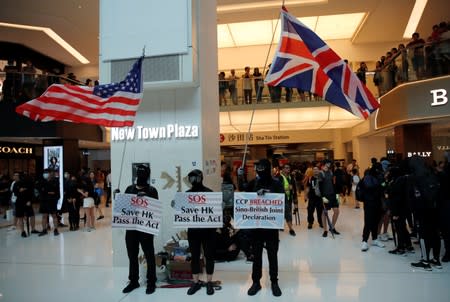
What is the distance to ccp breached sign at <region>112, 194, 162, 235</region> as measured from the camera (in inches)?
187

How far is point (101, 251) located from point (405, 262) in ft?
19.2

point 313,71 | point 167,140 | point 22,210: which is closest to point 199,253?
point 167,140

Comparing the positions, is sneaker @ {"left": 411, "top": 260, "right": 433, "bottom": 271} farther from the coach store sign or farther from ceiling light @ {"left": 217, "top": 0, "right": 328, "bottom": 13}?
the coach store sign

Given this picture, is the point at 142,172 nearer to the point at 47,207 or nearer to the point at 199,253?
the point at 199,253

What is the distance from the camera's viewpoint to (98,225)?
1066 cm

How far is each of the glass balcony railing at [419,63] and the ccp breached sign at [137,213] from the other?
388 inches

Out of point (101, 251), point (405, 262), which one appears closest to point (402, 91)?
point (405, 262)

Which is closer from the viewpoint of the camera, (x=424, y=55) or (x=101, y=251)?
(x=101, y=251)

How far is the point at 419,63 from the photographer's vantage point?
432 inches

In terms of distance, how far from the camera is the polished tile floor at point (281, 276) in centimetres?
454

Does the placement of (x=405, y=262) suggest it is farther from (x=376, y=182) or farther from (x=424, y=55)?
(x=424, y=55)

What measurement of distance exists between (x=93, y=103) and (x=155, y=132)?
1.47m

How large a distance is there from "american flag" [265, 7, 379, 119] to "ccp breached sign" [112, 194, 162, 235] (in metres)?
2.53

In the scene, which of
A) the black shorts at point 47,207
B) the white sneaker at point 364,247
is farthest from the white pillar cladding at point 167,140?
the black shorts at point 47,207
